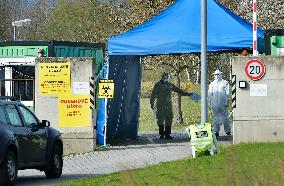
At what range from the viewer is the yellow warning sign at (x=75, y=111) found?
22172 mm

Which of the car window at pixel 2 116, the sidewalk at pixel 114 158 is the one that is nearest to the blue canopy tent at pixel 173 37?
the sidewalk at pixel 114 158

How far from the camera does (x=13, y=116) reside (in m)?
15.5

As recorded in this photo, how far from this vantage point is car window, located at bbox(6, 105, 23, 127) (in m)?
15.3

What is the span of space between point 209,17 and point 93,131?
14.5 ft

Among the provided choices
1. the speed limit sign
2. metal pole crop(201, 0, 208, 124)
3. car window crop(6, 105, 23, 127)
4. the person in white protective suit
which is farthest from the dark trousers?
car window crop(6, 105, 23, 127)

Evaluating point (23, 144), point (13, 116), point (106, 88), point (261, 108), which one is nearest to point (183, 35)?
point (106, 88)

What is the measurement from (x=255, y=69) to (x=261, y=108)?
3.06 ft

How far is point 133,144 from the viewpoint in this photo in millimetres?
24141

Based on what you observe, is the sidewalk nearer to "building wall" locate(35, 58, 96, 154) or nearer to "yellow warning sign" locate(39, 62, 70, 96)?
"building wall" locate(35, 58, 96, 154)

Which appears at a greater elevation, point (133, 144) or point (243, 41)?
point (243, 41)

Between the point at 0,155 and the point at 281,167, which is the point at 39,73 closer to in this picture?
the point at 0,155

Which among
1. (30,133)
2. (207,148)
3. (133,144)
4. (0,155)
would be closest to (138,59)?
(133,144)

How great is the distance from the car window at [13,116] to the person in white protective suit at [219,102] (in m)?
10.2

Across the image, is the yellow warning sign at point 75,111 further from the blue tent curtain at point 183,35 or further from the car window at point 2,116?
the car window at point 2,116
